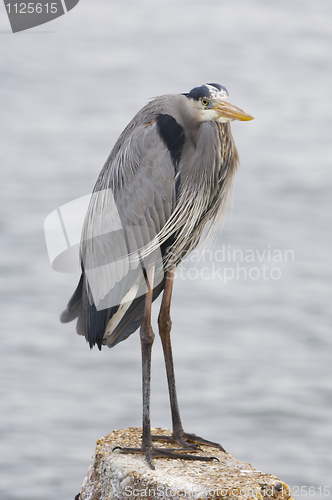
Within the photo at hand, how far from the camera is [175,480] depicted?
414cm

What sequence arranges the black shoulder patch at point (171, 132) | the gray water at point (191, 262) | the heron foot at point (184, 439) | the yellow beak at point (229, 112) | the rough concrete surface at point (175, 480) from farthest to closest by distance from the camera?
1. the gray water at point (191, 262)
2. the heron foot at point (184, 439)
3. the black shoulder patch at point (171, 132)
4. the yellow beak at point (229, 112)
5. the rough concrete surface at point (175, 480)

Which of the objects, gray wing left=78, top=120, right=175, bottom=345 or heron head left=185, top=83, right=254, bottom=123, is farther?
gray wing left=78, top=120, right=175, bottom=345

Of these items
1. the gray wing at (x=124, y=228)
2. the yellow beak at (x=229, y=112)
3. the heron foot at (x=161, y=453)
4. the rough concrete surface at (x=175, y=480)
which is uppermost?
the yellow beak at (x=229, y=112)

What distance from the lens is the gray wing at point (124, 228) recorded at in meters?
4.56

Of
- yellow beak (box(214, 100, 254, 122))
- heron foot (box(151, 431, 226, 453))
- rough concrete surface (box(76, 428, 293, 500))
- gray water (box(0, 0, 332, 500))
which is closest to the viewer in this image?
rough concrete surface (box(76, 428, 293, 500))

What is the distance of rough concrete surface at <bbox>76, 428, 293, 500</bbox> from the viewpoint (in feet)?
13.2

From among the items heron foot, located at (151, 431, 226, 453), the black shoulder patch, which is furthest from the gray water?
the black shoulder patch

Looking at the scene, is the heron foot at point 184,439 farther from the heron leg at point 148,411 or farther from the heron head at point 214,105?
the heron head at point 214,105

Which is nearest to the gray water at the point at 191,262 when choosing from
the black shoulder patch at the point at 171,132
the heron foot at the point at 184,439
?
the heron foot at the point at 184,439

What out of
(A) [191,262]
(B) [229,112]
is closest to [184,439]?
(B) [229,112]

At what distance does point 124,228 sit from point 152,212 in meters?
0.23

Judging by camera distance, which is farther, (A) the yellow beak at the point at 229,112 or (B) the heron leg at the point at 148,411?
(B) the heron leg at the point at 148,411

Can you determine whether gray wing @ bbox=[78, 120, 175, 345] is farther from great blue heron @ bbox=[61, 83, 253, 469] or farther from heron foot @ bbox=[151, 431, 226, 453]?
heron foot @ bbox=[151, 431, 226, 453]

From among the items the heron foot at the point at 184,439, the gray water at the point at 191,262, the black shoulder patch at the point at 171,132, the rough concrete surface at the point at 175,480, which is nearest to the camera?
the rough concrete surface at the point at 175,480
